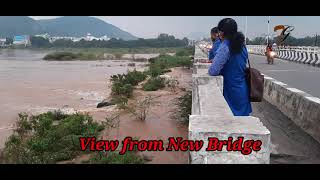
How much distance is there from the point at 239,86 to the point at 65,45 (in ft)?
365

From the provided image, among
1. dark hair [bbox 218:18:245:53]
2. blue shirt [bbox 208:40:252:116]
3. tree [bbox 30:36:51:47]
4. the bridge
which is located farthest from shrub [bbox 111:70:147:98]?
tree [bbox 30:36:51:47]

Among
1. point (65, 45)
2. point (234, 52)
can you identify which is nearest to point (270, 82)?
point (234, 52)

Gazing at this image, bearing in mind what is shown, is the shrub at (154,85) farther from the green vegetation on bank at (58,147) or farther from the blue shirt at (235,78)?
the blue shirt at (235,78)

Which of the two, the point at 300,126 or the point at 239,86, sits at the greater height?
the point at 239,86

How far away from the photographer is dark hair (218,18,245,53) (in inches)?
167

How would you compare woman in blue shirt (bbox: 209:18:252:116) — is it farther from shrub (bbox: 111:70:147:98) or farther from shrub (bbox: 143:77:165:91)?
shrub (bbox: 143:77:165:91)

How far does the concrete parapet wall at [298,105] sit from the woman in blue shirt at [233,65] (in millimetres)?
2013

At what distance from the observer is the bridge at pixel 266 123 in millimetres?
2850

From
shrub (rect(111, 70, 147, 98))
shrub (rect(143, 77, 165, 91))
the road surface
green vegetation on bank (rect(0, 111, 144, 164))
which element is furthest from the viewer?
shrub (rect(143, 77, 165, 91))

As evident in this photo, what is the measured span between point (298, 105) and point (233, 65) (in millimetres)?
3133

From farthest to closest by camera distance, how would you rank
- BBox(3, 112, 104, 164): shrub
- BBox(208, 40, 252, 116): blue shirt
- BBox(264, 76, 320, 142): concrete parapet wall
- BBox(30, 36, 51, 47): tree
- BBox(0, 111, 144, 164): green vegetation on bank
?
1. BBox(30, 36, 51, 47): tree
2. BBox(3, 112, 104, 164): shrub
3. BBox(0, 111, 144, 164): green vegetation on bank
4. BBox(264, 76, 320, 142): concrete parapet wall
5. BBox(208, 40, 252, 116): blue shirt

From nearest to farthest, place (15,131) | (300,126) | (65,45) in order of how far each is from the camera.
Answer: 1. (300,126)
2. (15,131)
3. (65,45)
